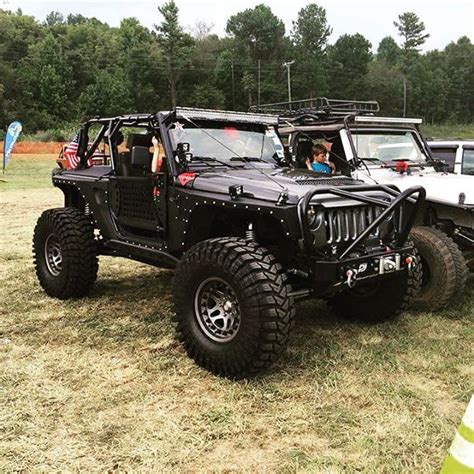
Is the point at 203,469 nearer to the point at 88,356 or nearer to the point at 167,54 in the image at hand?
the point at 88,356

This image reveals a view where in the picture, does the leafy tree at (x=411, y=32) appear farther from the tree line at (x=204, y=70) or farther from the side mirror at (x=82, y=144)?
the side mirror at (x=82, y=144)

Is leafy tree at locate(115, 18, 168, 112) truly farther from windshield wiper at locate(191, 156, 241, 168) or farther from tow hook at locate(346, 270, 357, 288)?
tow hook at locate(346, 270, 357, 288)

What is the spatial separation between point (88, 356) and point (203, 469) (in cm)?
177

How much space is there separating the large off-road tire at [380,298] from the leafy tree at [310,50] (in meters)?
75.2

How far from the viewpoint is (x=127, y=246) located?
5320 millimetres

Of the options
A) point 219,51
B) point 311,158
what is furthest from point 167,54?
point 311,158

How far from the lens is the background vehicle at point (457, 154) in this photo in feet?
24.8

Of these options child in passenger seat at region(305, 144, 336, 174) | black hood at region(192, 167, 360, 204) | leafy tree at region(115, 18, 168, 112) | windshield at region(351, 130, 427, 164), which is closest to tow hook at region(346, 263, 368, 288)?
black hood at region(192, 167, 360, 204)

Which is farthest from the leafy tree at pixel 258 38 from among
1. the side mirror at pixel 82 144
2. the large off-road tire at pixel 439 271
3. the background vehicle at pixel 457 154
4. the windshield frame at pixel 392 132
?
the large off-road tire at pixel 439 271

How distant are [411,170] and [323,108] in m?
1.48

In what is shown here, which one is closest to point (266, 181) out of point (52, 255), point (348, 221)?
point (348, 221)

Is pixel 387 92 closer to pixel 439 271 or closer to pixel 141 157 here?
pixel 439 271

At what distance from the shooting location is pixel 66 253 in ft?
18.3

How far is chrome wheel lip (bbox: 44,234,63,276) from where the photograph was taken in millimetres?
5878
